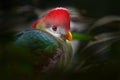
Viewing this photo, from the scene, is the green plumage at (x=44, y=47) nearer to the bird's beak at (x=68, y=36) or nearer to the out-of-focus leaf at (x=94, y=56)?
the out-of-focus leaf at (x=94, y=56)

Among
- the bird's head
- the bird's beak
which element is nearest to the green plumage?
the bird's head

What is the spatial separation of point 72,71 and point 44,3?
1.94 ft

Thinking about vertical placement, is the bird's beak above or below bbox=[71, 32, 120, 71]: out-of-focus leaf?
above

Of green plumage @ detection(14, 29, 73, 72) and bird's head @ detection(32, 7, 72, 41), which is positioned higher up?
bird's head @ detection(32, 7, 72, 41)

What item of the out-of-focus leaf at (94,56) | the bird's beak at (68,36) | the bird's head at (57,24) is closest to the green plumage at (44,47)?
the out-of-focus leaf at (94,56)

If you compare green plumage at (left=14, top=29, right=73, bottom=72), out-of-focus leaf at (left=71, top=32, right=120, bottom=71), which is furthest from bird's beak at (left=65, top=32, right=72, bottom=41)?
green plumage at (left=14, top=29, right=73, bottom=72)

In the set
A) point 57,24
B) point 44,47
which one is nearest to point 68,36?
point 57,24

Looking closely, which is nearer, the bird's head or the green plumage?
the green plumage

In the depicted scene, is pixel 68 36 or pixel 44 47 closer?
pixel 44 47

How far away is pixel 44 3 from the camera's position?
0.75m

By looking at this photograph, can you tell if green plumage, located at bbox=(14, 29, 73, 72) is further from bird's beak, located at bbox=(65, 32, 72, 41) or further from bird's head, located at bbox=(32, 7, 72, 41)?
bird's beak, located at bbox=(65, 32, 72, 41)

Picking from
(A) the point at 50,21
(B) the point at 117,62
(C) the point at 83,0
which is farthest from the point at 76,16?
(B) the point at 117,62

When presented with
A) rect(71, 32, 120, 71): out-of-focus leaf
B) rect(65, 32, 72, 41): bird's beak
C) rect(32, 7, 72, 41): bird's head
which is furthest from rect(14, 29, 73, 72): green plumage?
rect(65, 32, 72, 41): bird's beak

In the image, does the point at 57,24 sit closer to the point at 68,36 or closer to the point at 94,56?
the point at 68,36
